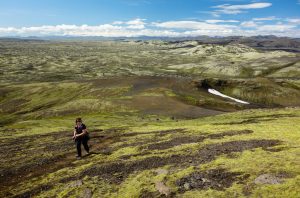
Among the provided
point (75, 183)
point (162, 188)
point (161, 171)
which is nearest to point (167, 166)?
point (161, 171)

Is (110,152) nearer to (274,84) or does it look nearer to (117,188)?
(117,188)

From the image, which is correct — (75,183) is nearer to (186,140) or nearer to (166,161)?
(166,161)

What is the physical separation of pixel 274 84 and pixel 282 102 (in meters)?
19.8

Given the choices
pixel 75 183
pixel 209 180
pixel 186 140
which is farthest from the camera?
pixel 186 140

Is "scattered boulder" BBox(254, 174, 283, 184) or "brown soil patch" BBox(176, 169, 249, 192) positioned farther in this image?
"brown soil patch" BBox(176, 169, 249, 192)

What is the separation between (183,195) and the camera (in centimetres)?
2073

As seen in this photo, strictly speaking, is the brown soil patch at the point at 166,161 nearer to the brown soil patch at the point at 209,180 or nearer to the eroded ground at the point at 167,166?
the eroded ground at the point at 167,166

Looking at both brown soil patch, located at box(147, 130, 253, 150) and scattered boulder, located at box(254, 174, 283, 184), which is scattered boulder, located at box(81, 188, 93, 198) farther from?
brown soil patch, located at box(147, 130, 253, 150)

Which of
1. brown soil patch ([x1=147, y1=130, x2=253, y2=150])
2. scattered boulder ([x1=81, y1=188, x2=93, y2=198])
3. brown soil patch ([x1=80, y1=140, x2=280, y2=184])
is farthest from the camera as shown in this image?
brown soil patch ([x1=147, y1=130, x2=253, y2=150])

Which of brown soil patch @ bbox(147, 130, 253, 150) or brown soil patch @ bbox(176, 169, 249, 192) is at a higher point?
brown soil patch @ bbox(176, 169, 249, 192)

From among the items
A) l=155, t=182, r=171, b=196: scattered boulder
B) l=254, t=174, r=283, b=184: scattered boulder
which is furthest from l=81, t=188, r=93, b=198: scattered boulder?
l=254, t=174, r=283, b=184: scattered boulder

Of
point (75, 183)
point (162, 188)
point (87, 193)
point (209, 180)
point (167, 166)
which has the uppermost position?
point (209, 180)

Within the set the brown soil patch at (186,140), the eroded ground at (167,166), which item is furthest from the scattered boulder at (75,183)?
the brown soil patch at (186,140)

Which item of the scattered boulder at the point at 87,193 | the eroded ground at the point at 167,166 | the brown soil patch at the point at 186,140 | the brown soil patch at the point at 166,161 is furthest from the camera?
the brown soil patch at the point at 186,140
